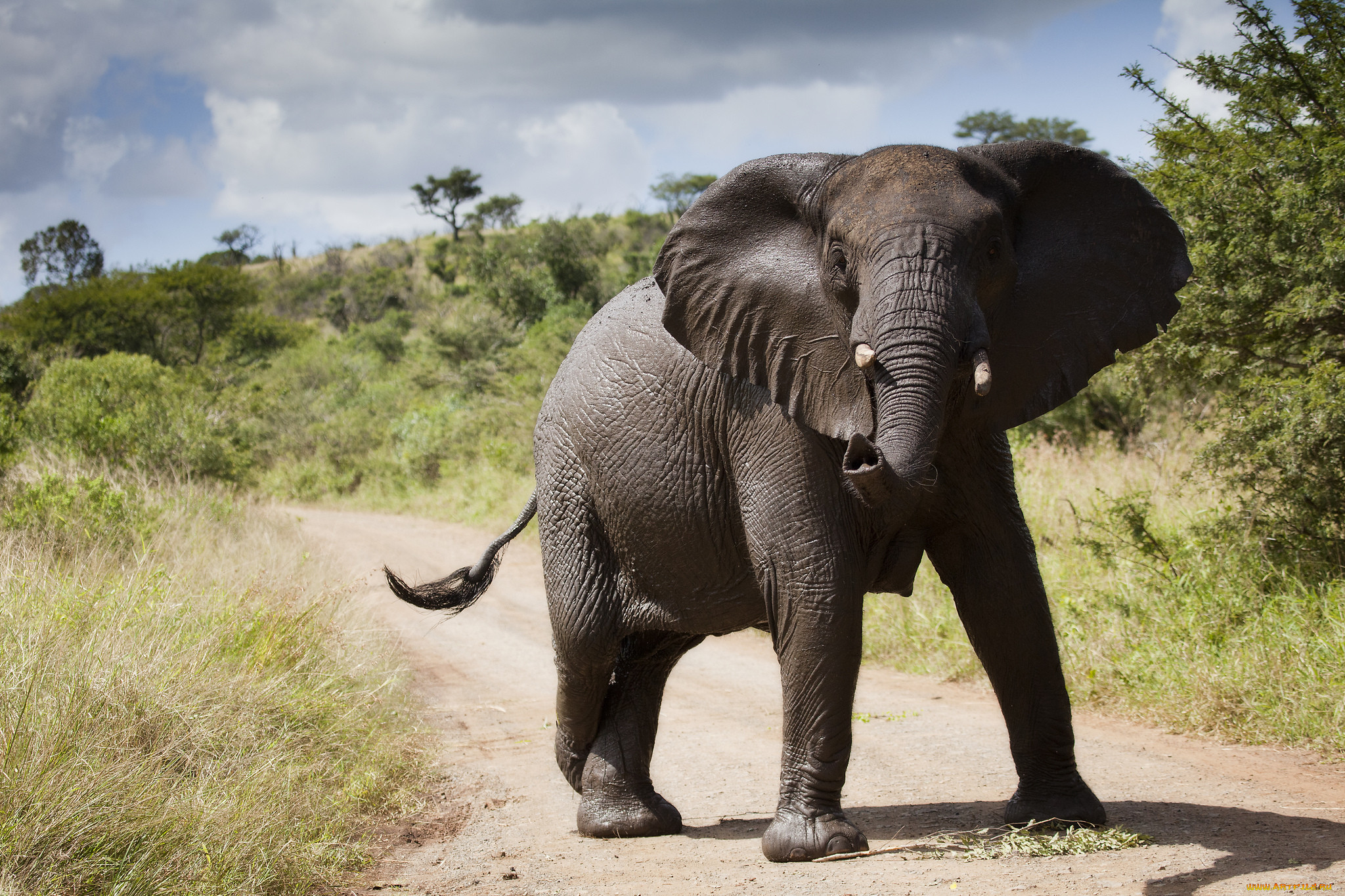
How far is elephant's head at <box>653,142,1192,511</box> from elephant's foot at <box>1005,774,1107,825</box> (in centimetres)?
125

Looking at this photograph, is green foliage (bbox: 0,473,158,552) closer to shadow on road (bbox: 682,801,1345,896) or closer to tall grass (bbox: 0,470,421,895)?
tall grass (bbox: 0,470,421,895)

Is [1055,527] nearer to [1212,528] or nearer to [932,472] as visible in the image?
[1212,528]

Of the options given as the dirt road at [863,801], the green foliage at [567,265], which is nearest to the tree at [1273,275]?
the dirt road at [863,801]

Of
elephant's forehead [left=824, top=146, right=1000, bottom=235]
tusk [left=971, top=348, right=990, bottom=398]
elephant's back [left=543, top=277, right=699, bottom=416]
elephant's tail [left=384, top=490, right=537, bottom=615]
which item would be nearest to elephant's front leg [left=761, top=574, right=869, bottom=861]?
tusk [left=971, top=348, right=990, bottom=398]

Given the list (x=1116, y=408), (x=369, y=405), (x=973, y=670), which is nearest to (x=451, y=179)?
(x=369, y=405)

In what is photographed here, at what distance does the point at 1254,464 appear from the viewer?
22.8 feet

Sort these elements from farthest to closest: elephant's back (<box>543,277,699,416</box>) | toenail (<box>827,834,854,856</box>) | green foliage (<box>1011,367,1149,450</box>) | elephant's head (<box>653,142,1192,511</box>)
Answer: green foliage (<box>1011,367,1149,450</box>)
elephant's back (<box>543,277,699,416</box>)
toenail (<box>827,834,854,856</box>)
elephant's head (<box>653,142,1192,511</box>)

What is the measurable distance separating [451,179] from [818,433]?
61399 millimetres

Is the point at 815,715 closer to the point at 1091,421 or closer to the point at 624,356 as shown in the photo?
the point at 624,356

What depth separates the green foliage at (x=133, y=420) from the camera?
13000 millimetres

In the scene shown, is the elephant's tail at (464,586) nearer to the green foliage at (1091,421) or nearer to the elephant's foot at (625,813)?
the elephant's foot at (625,813)

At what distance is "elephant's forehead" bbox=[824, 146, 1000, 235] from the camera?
3.63 metres

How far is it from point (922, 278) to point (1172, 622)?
4.24m

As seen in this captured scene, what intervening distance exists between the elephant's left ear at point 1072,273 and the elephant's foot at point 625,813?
7.76 feet
